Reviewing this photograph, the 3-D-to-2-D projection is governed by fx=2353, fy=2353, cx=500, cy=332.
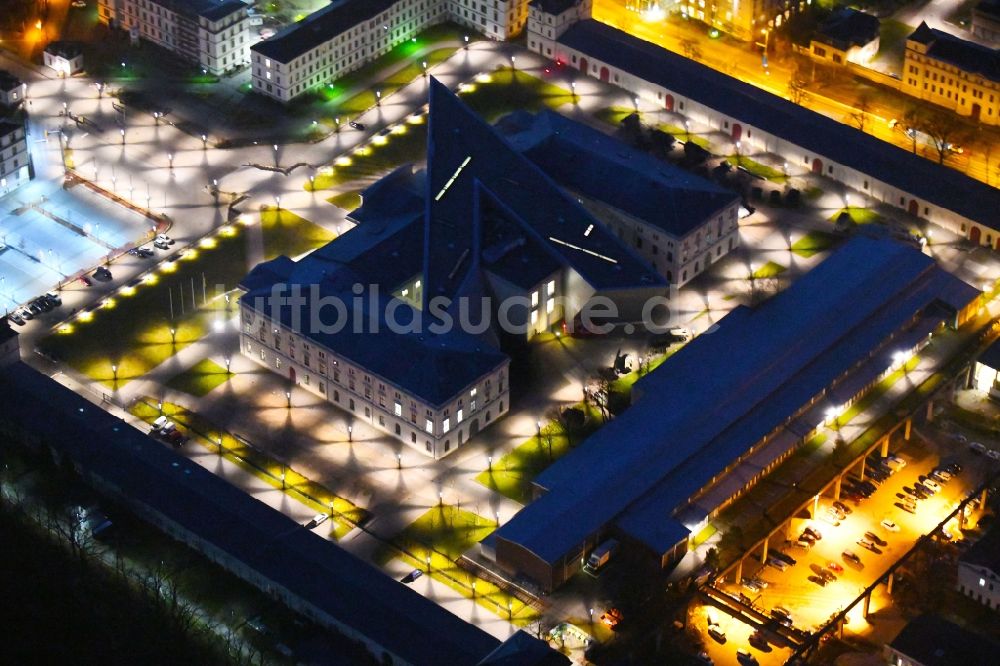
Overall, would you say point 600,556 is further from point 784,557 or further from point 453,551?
point 784,557

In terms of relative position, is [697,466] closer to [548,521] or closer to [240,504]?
[548,521]

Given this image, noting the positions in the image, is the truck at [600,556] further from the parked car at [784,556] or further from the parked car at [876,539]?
the parked car at [876,539]

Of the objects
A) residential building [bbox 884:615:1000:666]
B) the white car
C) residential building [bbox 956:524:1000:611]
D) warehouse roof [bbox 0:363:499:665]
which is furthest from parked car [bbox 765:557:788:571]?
the white car

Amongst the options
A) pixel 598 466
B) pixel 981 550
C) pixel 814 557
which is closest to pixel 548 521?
pixel 598 466

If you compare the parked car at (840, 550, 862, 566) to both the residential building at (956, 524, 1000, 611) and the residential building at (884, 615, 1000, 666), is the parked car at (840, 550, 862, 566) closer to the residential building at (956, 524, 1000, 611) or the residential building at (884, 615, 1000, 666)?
the residential building at (956, 524, 1000, 611)

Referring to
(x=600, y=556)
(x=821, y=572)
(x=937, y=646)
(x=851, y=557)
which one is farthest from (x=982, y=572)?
(x=600, y=556)

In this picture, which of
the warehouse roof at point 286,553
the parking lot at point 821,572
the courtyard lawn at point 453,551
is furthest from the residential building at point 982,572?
the warehouse roof at point 286,553
